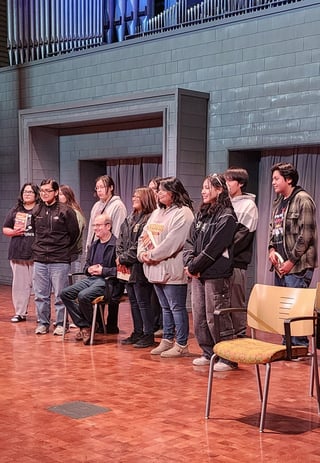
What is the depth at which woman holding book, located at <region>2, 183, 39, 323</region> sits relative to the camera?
7000mm

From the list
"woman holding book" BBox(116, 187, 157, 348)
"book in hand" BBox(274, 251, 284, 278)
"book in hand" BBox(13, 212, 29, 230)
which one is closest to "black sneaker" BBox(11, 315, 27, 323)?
"book in hand" BBox(13, 212, 29, 230)

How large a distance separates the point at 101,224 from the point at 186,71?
8.91 feet

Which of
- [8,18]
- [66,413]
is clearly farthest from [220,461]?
[8,18]

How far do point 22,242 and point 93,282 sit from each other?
3.97ft

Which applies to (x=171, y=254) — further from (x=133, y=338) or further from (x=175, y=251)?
(x=133, y=338)

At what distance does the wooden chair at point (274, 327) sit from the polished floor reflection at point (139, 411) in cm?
16

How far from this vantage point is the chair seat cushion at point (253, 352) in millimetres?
3838

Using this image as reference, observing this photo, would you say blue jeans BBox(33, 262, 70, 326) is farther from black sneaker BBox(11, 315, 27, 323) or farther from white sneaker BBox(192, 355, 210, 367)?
white sneaker BBox(192, 355, 210, 367)

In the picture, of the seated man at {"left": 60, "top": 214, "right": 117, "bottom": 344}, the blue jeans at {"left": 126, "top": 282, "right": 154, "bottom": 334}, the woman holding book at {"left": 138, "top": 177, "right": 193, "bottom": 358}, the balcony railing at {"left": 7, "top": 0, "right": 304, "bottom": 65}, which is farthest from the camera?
the balcony railing at {"left": 7, "top": 0, "right": 304, "bottom": 65}

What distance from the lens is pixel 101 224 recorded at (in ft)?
20.4

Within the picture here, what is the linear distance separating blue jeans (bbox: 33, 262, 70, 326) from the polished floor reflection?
68cm

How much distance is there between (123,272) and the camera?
19.8ft

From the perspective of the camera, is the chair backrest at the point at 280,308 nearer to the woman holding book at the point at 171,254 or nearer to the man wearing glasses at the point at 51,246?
the woman holding book at the point at 171,254

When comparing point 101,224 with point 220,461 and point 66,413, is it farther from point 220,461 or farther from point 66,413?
point 220,461
